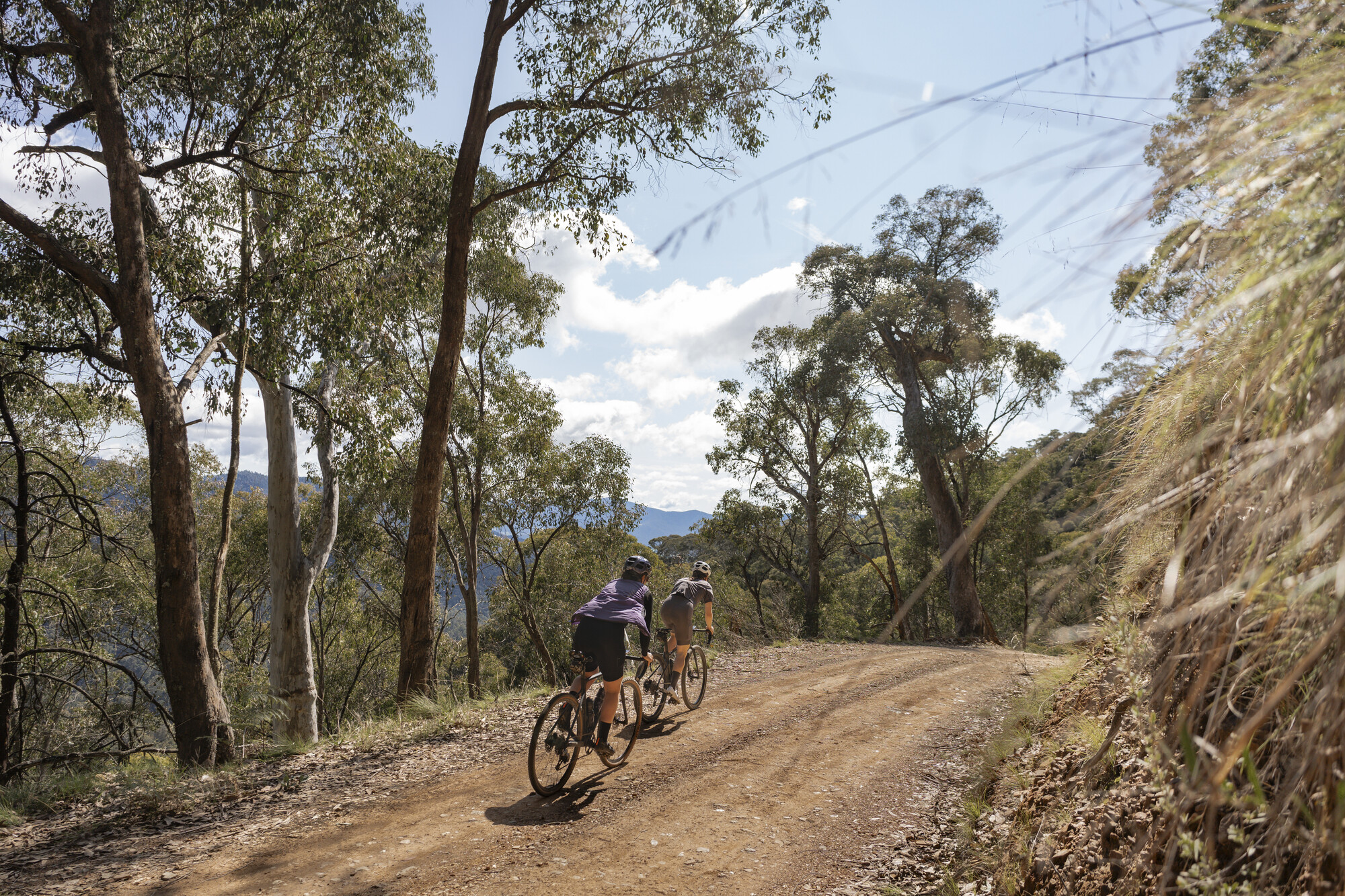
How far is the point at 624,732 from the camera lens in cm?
655

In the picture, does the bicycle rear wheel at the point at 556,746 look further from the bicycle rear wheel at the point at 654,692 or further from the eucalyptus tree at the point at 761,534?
the eucalyptus tree at the point at 761,534

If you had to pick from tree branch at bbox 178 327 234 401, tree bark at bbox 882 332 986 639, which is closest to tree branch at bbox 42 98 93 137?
tree branch at bbox 178 327 234 401

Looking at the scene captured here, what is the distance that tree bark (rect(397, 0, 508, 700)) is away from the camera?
9055 mm

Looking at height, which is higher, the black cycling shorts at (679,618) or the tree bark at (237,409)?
the tree bark at (237,409)

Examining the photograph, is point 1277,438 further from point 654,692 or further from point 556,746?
point 654,692

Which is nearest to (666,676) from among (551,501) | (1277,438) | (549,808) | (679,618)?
(679,618)

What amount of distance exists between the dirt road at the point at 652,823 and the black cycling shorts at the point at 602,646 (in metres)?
0.94

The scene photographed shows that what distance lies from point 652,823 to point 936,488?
761 inches

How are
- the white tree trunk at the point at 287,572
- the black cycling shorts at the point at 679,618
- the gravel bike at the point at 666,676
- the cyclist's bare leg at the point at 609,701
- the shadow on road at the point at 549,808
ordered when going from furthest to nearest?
the white tree trunk at the point at 287,572 → the black cycling shorts at the point at 679,618 → the gravel bike at the point at 666,676 → the cyclist's bare leg at the point at 609,701 → the shadow on road at the point at 549,808

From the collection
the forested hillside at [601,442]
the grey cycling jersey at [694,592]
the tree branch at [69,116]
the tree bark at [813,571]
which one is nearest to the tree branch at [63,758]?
the forested hillside at [601,442]

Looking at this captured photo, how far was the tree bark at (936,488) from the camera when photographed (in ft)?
69.3

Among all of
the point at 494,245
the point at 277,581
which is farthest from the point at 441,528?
the point at 494,245

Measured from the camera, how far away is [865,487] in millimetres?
28016

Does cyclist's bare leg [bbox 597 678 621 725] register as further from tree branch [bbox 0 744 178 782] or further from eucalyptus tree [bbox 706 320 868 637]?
eucalyptus tree [bbox 706 320 868 637]
